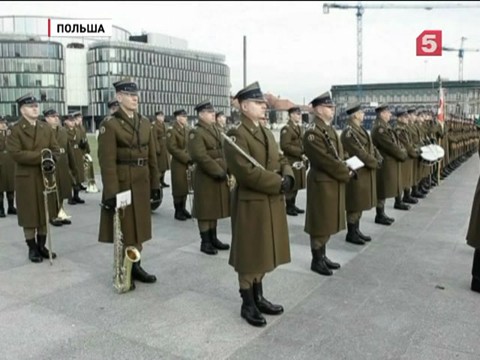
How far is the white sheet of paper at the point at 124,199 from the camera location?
5011 millimetres

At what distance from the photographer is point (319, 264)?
586 centimetres

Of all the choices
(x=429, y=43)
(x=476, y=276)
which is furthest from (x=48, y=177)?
(x=429, y=43)

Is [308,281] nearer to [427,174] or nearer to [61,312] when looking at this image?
[61,312]

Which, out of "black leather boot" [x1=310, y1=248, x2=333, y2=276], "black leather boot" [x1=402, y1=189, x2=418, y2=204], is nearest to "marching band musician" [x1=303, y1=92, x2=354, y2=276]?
"black leather boot" [x1=310, y1=248, x2=333, y2=276]

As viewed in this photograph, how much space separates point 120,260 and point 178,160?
14.5ft

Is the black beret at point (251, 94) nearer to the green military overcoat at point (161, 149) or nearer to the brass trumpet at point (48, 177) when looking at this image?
the brass trumpet at point (48, 177)

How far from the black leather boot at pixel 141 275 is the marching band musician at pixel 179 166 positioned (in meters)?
3.69

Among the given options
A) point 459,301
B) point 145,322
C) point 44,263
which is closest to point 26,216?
point 44,263

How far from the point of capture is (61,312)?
4648mm

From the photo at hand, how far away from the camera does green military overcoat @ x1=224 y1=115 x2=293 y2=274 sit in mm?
4309

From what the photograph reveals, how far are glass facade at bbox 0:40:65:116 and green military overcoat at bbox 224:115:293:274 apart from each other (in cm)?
8606

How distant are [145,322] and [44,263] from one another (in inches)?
101

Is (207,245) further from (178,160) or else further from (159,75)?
(159,75)

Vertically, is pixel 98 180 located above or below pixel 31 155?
below
